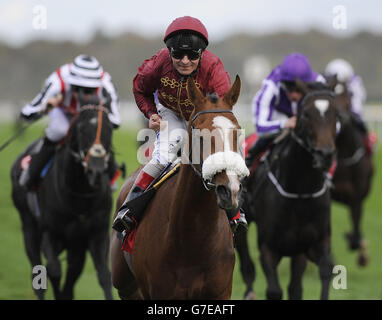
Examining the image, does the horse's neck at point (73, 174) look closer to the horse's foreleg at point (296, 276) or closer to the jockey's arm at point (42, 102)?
the jockey's arm at point (42, 102)

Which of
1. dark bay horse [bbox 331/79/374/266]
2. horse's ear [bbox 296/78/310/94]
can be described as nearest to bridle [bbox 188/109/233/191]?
horse's ear [bbox 296/78/310/94]

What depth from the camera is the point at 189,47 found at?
447 cm

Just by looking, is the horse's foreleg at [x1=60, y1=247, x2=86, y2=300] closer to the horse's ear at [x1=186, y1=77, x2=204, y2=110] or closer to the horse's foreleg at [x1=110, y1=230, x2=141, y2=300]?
the horse's foreleg at [x1=110, y1=230, x2=141, y2=300]

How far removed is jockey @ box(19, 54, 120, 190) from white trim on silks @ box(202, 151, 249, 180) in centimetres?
391

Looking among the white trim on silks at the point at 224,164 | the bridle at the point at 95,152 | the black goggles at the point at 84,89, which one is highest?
the black goggles at the point at 84,89

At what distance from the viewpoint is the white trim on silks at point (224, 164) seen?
3664mm

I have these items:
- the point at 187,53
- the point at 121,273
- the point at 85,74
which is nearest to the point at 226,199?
the point at 187,53

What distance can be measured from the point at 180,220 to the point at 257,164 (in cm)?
343

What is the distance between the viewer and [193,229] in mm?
4309

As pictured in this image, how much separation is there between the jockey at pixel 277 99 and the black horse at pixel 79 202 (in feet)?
4.93

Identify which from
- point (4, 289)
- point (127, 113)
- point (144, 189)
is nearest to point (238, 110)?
point (127, 113)

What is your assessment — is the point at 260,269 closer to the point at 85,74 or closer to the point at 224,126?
the point at 85,74

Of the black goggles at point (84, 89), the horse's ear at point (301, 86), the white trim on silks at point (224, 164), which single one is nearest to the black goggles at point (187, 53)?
the white trim on silks at point (224, 164)
